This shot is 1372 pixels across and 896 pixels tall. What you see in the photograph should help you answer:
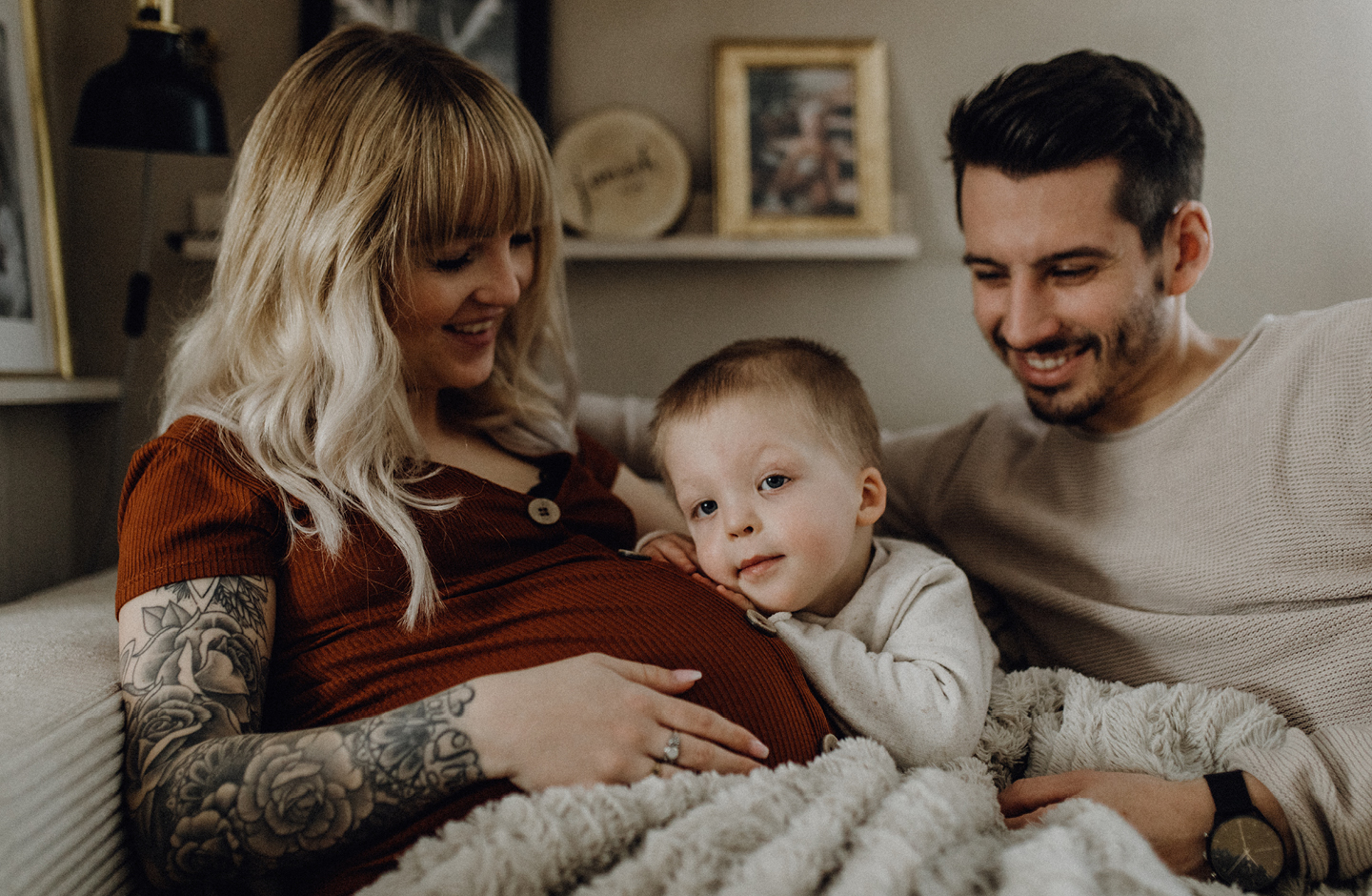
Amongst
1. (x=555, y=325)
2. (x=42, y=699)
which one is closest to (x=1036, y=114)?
(x=555, y=325)

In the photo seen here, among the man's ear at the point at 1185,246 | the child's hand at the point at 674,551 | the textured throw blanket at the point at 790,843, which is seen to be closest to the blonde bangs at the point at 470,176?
the child's hand at the point at 674,551

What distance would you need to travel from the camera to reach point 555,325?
58.6 inches

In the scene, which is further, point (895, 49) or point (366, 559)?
point (895, 49)

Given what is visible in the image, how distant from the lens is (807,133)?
2.00 m

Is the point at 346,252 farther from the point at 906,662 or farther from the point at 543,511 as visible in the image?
the point at 906,662

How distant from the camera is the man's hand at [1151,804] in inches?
37.9

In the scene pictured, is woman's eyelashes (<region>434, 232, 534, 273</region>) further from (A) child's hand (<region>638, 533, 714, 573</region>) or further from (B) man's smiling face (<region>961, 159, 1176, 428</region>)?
(B) man's smiling face (<region>961, 159, 1176, 428</region>)

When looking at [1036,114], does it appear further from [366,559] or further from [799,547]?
[366,559]

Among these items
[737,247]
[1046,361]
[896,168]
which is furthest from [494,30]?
[1046,361]

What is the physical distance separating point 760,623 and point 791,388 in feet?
0.99

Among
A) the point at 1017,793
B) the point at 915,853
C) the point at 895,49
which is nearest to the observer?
the point at 915,853

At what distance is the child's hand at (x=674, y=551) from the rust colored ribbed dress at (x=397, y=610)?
0.11 m

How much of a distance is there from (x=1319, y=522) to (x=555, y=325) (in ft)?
3.75

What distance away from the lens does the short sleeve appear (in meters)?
0.95
